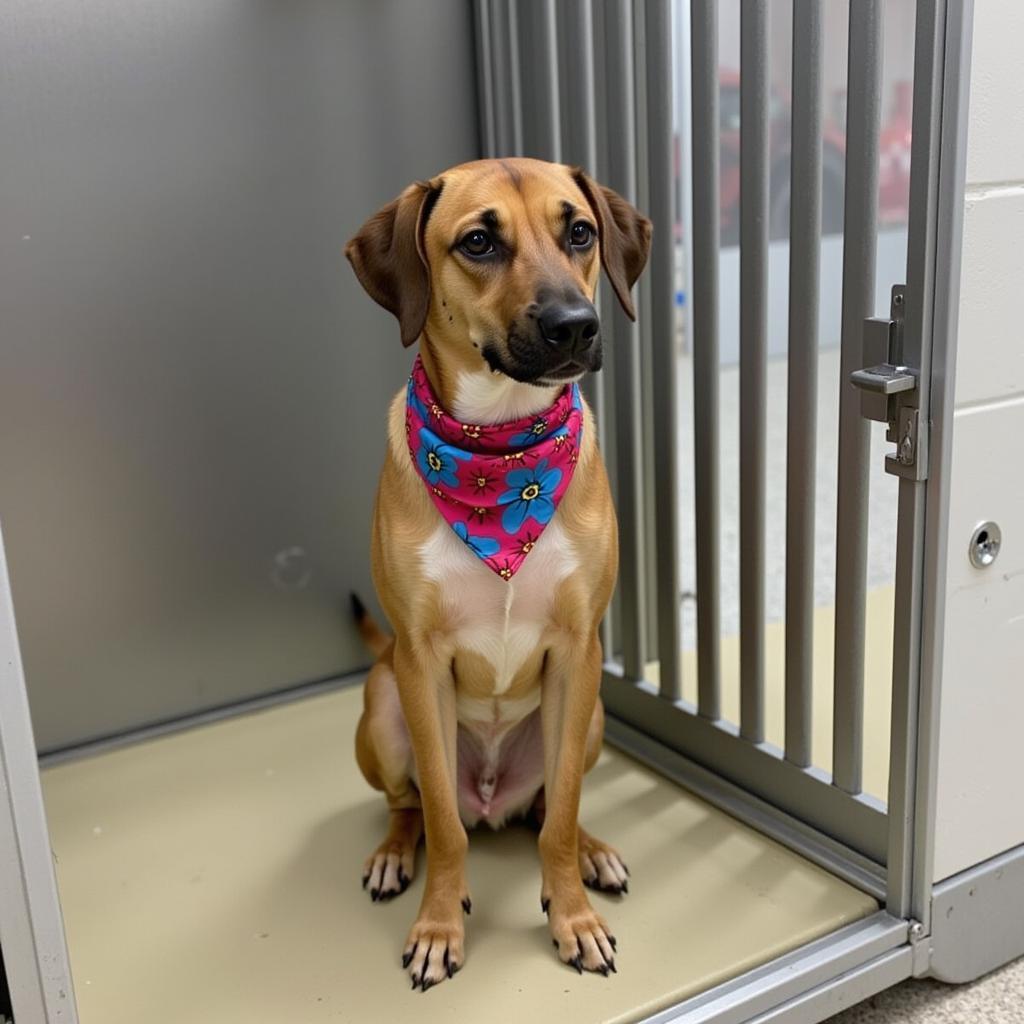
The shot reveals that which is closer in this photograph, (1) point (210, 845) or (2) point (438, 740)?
(2) point (438, 740)

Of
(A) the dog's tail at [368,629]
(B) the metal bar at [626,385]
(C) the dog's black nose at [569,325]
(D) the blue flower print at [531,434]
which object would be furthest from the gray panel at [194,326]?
(C) the dog's black nose at [569,325]

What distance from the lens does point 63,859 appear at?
1841mm

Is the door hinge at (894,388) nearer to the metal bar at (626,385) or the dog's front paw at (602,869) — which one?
the metal bar at (626,385)

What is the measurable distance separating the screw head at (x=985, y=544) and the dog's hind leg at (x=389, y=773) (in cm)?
84

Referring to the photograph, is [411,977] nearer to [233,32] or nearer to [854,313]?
[854,313]

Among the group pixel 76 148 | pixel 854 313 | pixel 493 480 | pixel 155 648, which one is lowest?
pixel 155 648

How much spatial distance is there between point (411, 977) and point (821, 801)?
669 millimetres

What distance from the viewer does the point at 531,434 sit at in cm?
153

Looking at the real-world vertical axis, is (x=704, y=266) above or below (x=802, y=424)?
above

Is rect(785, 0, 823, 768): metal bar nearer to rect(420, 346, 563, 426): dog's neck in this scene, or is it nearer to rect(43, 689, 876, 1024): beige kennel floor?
rect(43, 689, 876, 1024): beige kennel floor

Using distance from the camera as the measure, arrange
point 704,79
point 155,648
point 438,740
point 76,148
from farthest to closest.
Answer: point 155,648, point 76,148, point 704,79, point 438,740

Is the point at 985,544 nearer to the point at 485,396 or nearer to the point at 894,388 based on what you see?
the point at 894,388

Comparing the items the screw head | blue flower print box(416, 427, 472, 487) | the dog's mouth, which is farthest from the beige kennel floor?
the dog's mouth

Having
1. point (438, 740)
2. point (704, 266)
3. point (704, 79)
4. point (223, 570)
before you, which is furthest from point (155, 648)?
point (704, 79)
